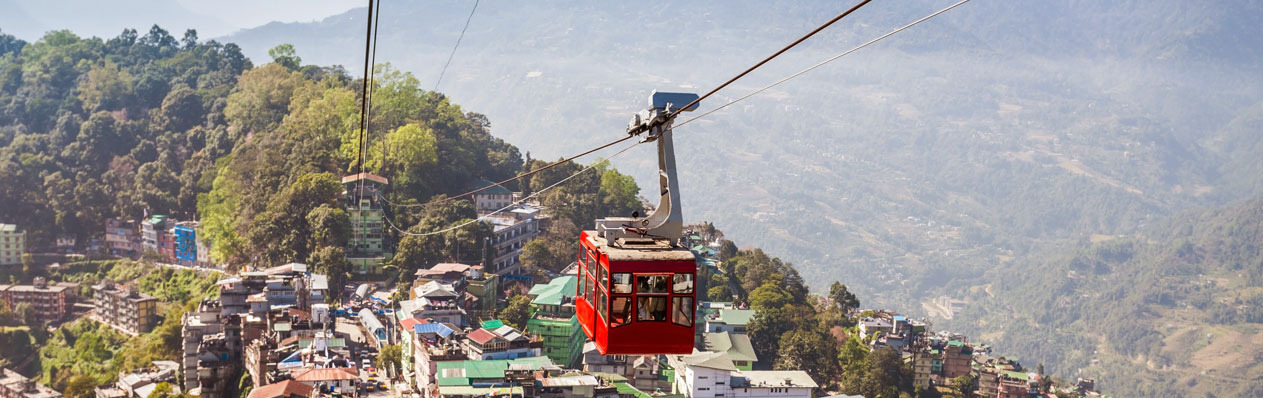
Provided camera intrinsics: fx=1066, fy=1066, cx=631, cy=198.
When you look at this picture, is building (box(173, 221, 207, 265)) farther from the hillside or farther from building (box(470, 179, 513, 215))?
the hillside

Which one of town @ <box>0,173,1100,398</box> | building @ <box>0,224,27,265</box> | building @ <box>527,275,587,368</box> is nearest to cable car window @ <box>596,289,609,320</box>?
town @ <box>0,173,1100,398</box>

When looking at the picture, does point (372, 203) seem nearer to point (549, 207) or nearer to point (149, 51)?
point (549, 207)

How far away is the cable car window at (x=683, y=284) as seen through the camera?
28.7 ft

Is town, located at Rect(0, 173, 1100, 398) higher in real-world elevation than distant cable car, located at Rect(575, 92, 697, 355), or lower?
lower

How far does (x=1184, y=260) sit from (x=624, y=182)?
404 feet

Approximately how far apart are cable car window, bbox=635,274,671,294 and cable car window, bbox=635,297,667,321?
0.50 ft

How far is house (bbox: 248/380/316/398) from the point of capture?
25625 mm

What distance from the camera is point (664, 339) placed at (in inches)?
354

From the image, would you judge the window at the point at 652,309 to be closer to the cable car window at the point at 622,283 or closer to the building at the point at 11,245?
the cable car window at the point at 622,283

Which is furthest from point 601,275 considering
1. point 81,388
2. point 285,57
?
point 285,57

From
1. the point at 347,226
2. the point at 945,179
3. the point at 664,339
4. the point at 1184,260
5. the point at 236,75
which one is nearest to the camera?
the point at 664,339

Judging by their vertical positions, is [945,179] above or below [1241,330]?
above

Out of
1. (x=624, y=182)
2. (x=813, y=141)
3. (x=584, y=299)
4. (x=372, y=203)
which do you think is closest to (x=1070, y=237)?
(x=813, y=141)

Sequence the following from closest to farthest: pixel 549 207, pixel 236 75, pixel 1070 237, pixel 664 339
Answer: pixel 664 339
pixel 549 207
pixel 236 75
pixel 1070 237
